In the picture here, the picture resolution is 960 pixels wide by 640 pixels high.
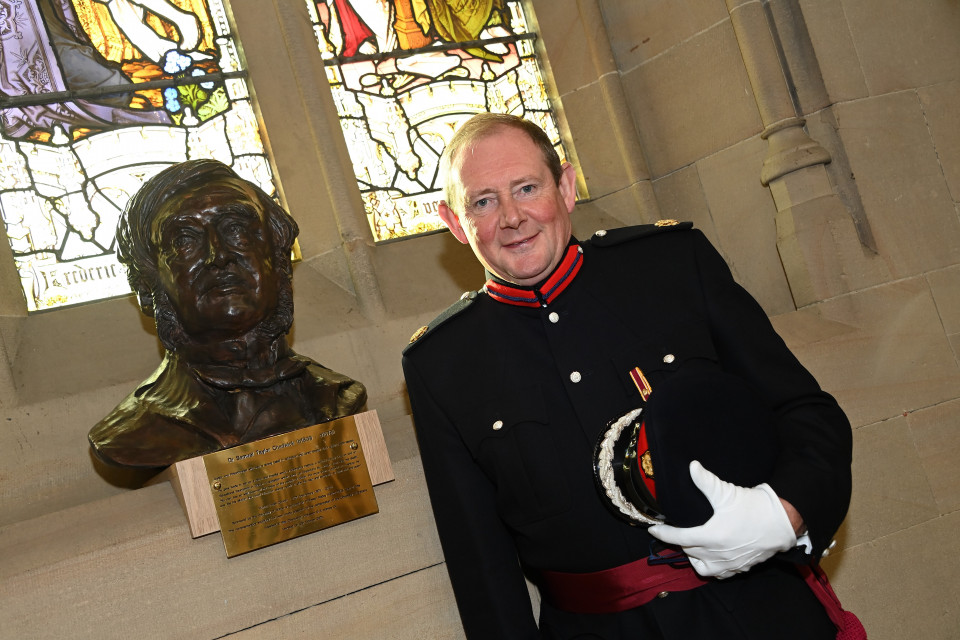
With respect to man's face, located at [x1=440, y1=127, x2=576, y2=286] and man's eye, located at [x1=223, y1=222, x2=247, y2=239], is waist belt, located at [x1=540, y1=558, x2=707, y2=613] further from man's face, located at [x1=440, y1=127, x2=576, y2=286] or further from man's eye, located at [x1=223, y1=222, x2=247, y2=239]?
man's eye, located at [x1=223, y1=222, x2=247, y2=239]

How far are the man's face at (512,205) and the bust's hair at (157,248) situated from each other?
876 mm

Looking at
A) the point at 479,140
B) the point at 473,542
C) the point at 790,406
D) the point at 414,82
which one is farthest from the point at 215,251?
the point at 414,82

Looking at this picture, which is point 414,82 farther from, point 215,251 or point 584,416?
point 584,416

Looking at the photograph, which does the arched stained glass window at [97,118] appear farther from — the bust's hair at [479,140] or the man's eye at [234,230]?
the bust's hair at [479,140]

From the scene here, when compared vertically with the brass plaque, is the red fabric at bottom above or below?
below

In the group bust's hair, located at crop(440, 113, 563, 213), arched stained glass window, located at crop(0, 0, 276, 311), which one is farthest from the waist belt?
arched stained glass window, located at crop(0, 0, 276, 311)

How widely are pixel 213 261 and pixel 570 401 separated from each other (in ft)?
3.45

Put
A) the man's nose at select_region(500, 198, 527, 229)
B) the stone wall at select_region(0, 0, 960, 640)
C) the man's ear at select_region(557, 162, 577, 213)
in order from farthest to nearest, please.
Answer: the stone wall at select_region(0, 0, 960, 640) → the man's ear at select_region(557, 162, 577, 213) → the man's nose at select_region(500, 198, 527, 229)

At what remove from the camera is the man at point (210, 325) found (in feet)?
7.70

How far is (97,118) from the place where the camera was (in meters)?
3.70

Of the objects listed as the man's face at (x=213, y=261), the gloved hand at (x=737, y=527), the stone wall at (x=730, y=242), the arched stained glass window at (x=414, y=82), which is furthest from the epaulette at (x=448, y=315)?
the arched stained glass window at (x=414, y=82)

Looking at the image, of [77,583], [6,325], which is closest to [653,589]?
[77,583]

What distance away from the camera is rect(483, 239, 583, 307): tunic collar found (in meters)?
1.86

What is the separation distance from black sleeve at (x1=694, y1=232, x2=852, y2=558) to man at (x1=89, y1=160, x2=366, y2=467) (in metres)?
1.10
